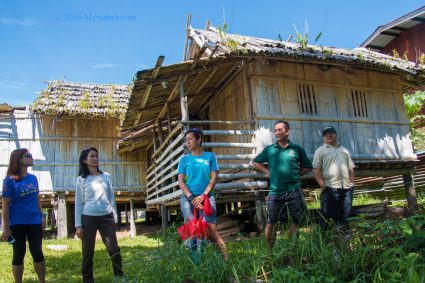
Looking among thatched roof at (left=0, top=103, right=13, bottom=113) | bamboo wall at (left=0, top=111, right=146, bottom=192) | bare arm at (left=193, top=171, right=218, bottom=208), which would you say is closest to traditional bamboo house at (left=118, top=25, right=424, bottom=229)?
bare arm at (left=193, top=171, right=218, bottom=208)

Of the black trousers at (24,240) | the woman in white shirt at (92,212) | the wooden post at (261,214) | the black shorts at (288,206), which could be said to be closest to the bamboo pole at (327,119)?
the wooden post at (261,214)

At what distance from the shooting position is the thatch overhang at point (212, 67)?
717 centimetres

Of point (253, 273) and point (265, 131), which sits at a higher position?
point (265, 131)

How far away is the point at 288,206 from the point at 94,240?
2.10m

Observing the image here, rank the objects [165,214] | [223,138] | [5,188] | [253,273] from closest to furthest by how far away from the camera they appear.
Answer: [253,273] → [5,188] → [223,138] → [165,214]

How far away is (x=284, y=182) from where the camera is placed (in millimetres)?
4355

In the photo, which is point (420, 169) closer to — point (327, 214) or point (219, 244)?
point (327, 214)

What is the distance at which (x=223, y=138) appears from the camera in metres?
9.54

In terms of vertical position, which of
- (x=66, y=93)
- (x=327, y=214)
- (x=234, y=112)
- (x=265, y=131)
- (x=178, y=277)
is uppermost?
(x=66, y=93)

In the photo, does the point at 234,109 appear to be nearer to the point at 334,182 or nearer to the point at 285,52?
the point at 285,52

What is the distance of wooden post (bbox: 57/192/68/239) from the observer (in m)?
12.4

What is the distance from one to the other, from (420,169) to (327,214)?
9.86 m

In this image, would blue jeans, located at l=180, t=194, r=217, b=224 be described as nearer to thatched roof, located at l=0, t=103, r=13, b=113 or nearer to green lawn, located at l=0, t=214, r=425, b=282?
green lawn, located at l=0, t=214, r=425, b=282

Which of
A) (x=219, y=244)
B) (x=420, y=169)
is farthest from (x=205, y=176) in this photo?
(x=420, y=169)
